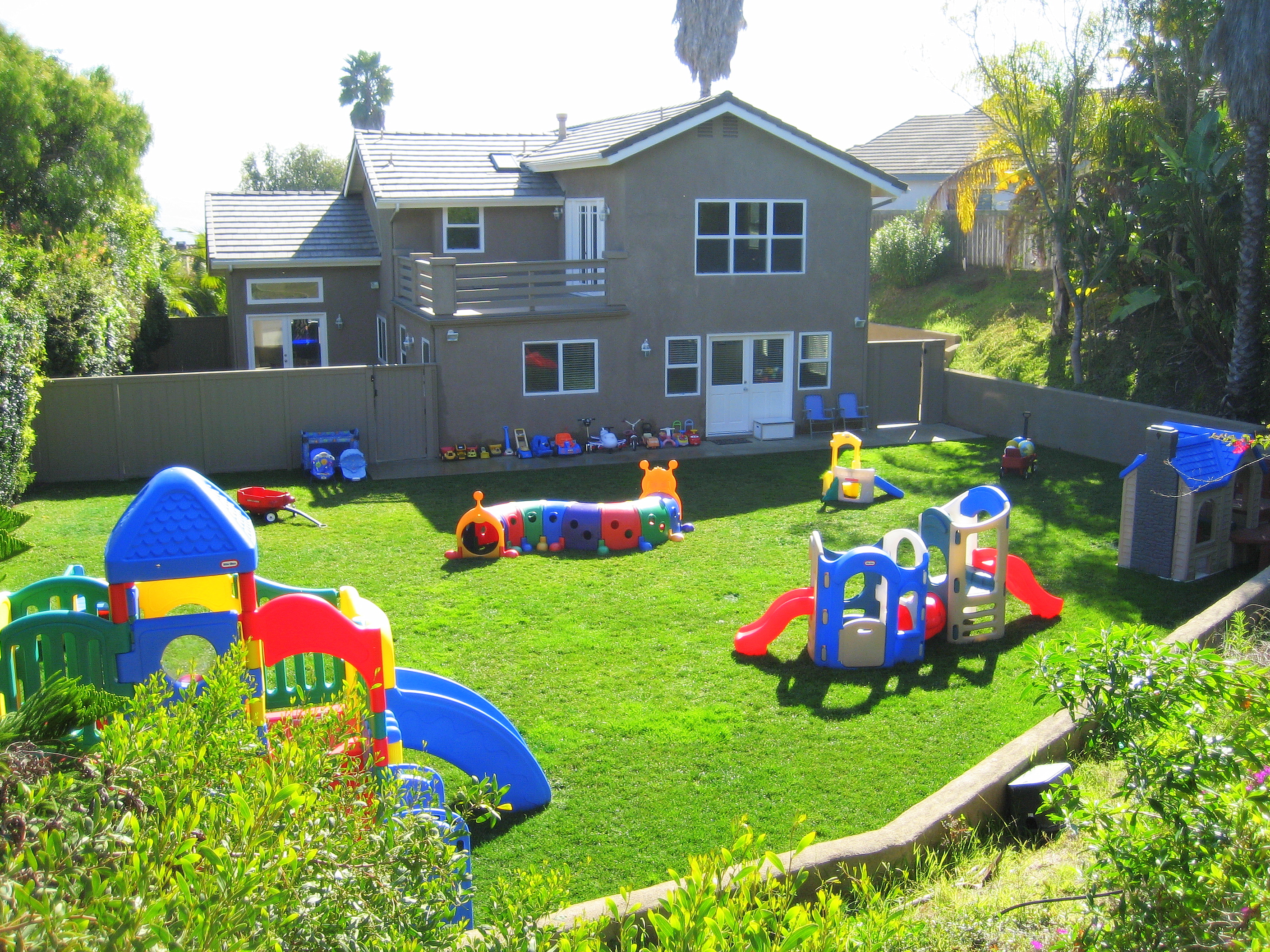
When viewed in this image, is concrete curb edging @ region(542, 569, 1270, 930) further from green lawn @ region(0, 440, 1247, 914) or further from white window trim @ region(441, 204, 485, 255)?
white window trim @ region(441, 204, 485, 255)

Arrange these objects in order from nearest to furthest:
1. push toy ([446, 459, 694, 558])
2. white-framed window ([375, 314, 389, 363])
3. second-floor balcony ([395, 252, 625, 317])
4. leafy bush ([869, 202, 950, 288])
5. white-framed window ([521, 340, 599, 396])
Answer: push toy ([446, 459, 694, 558]), second-floor balcony ([395, 252, 625, 317]), white-framed window ([521, 340, 599, 396]), white-framed window ([375, 314, 389, 363]), leafy bush ([869, 202, 950, 288])

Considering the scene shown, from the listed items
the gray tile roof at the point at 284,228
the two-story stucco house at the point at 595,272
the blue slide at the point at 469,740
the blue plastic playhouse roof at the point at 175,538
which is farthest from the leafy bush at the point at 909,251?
the blue plastic playhouse roof at the point at 175,538

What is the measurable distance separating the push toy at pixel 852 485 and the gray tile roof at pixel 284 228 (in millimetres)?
12806

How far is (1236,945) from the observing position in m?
3.27

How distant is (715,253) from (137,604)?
1634 centimetres

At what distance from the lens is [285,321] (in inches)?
976

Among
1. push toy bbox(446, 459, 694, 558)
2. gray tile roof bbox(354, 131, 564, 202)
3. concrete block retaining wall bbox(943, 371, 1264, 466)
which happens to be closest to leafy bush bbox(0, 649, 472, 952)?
push toy bbox(446, 459, 694, 558)

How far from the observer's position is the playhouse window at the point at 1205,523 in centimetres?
1341

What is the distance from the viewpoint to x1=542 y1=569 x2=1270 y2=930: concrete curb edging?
594 cm

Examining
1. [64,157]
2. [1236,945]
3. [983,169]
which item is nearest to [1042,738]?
[1236,945]

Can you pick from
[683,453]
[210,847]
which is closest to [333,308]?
[683,453]

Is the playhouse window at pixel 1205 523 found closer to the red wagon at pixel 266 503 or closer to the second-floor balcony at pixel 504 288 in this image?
the second-floor balcony at pixel 504 288

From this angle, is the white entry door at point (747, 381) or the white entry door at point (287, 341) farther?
the white entry door at point (287, 341)

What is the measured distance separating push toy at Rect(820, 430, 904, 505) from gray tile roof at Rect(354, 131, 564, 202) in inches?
391
